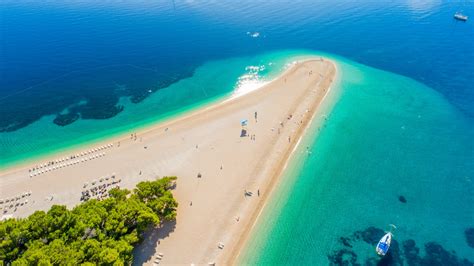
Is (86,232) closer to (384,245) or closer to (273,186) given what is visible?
(273,186)

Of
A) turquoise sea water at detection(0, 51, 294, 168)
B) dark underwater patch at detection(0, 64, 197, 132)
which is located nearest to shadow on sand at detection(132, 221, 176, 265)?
turquoise sea water at detection(0, 51, 294, 168)

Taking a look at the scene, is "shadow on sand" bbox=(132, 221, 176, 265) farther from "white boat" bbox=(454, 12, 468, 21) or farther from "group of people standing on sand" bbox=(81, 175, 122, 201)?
"white boat" bbox=(454, 12, 468, 21)

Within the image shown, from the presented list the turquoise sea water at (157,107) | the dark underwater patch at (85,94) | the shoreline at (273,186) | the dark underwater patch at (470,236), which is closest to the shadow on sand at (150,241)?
the shoreline at (273,186)

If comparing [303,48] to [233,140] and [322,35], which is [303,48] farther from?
[233,140]

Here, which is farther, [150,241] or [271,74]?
[271,74]

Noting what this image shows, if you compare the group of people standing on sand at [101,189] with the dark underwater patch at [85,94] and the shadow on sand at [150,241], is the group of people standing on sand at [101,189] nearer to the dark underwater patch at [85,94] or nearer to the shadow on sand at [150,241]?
the shadow on sand at [150,241]

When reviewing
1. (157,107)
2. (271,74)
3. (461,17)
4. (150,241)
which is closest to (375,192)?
(150,241)
